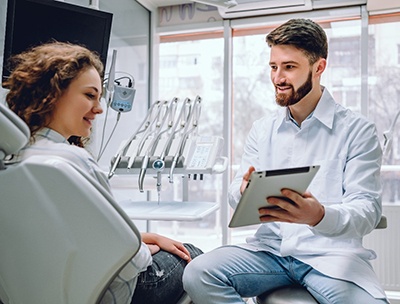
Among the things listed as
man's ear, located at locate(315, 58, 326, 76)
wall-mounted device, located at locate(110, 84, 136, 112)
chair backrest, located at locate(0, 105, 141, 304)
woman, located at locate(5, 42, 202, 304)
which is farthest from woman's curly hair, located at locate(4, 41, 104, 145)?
wall-mounted device, located at locate(110, 84, 136, 112)

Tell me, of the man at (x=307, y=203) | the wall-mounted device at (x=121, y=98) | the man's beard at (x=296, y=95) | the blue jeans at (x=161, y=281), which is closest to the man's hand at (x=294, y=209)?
the man at (x=307, y=203)

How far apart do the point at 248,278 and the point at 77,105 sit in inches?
30.8

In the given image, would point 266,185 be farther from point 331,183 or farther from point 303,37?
point 303,37

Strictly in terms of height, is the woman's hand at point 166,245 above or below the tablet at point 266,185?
below

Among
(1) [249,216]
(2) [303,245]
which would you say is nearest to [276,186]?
(1) [249,216]

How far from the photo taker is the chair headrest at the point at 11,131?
0.71m

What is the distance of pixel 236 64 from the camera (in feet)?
11.6

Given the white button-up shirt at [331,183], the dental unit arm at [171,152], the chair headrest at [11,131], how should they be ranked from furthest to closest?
the dental unit arm at [171,152]
the white button-up shirt at [331,183]
the chair headrest at [11,131]

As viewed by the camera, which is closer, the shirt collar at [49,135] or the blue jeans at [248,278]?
the shirt collar at [49,135]

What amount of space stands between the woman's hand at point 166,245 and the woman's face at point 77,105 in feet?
1.48

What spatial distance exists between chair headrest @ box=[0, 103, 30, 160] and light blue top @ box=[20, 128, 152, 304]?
139mm

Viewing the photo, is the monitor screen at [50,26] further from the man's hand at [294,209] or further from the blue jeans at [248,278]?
the man's hand at [294,209]

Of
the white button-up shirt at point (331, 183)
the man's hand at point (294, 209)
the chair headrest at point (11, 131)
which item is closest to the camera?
the chair headrest at point (11, 131)

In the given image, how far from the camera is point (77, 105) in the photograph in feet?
3.79
